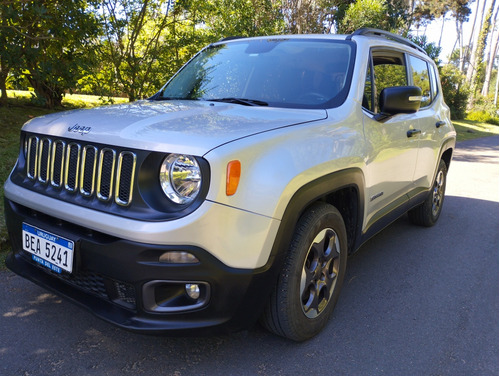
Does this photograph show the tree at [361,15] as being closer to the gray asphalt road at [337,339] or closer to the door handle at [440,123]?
the door handle at [440,123]

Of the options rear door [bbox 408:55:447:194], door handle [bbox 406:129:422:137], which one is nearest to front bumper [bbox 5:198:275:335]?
door handle [bbox 406:129:422:137]

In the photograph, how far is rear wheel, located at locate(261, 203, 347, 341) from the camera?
2420 millimetres

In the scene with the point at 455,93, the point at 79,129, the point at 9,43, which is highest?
the point at 455,93

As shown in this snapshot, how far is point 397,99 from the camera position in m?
3.09

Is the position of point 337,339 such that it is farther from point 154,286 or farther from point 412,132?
point 412,132

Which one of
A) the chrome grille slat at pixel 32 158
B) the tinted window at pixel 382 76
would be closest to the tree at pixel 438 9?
the tinted window at pixel 382 76

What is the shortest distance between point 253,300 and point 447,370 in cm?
124

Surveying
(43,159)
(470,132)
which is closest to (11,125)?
(43,159)

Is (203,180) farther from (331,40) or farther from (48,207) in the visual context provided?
(331,40)

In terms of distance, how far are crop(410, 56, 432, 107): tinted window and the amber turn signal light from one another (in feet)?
9.58

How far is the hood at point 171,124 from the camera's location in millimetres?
2078

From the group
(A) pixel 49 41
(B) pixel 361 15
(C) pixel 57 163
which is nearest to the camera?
(C) pixel 57 163

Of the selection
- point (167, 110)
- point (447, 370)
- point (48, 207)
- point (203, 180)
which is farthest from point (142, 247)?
point (447, 370)

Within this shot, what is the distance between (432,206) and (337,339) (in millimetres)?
2946
